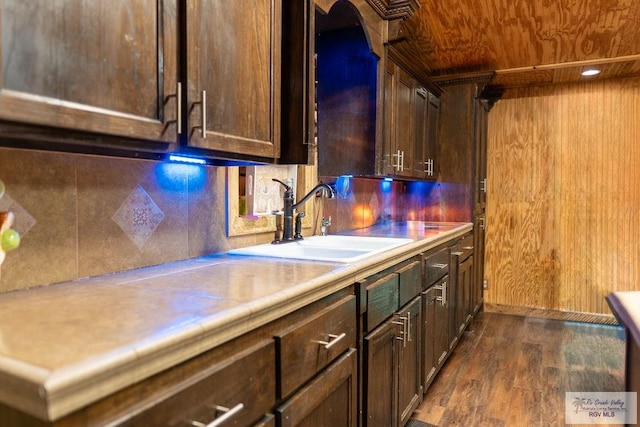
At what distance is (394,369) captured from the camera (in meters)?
1.87

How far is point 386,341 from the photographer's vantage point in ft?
5.79

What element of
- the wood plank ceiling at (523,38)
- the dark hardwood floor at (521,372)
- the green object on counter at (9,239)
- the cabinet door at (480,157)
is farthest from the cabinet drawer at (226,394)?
the cabinet door at (480,157)

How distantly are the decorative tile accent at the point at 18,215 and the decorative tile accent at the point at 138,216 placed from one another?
243 mm

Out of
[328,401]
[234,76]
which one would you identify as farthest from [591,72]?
[328,401]

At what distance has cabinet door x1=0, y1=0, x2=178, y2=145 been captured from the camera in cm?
80

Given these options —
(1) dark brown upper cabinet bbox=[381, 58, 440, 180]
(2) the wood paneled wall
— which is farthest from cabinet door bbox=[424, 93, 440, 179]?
(2) the wood paneled wall

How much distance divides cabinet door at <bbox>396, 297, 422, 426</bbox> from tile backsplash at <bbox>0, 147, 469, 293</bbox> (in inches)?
32.7

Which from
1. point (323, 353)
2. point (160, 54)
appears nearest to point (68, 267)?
point (160, 54)

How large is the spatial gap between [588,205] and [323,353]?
3.92 meters

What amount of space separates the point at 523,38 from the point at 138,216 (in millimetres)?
2957

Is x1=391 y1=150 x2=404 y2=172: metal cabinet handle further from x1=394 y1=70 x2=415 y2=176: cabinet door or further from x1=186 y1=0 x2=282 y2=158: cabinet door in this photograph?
x1=186 y1=0 x2=282 y2=158: cabinet door

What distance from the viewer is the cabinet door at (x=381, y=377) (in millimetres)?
1588

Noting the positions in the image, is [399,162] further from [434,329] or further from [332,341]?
[332,341]

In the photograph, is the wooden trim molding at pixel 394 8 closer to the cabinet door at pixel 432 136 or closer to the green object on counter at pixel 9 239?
the cabinet door at pixel 432 136
